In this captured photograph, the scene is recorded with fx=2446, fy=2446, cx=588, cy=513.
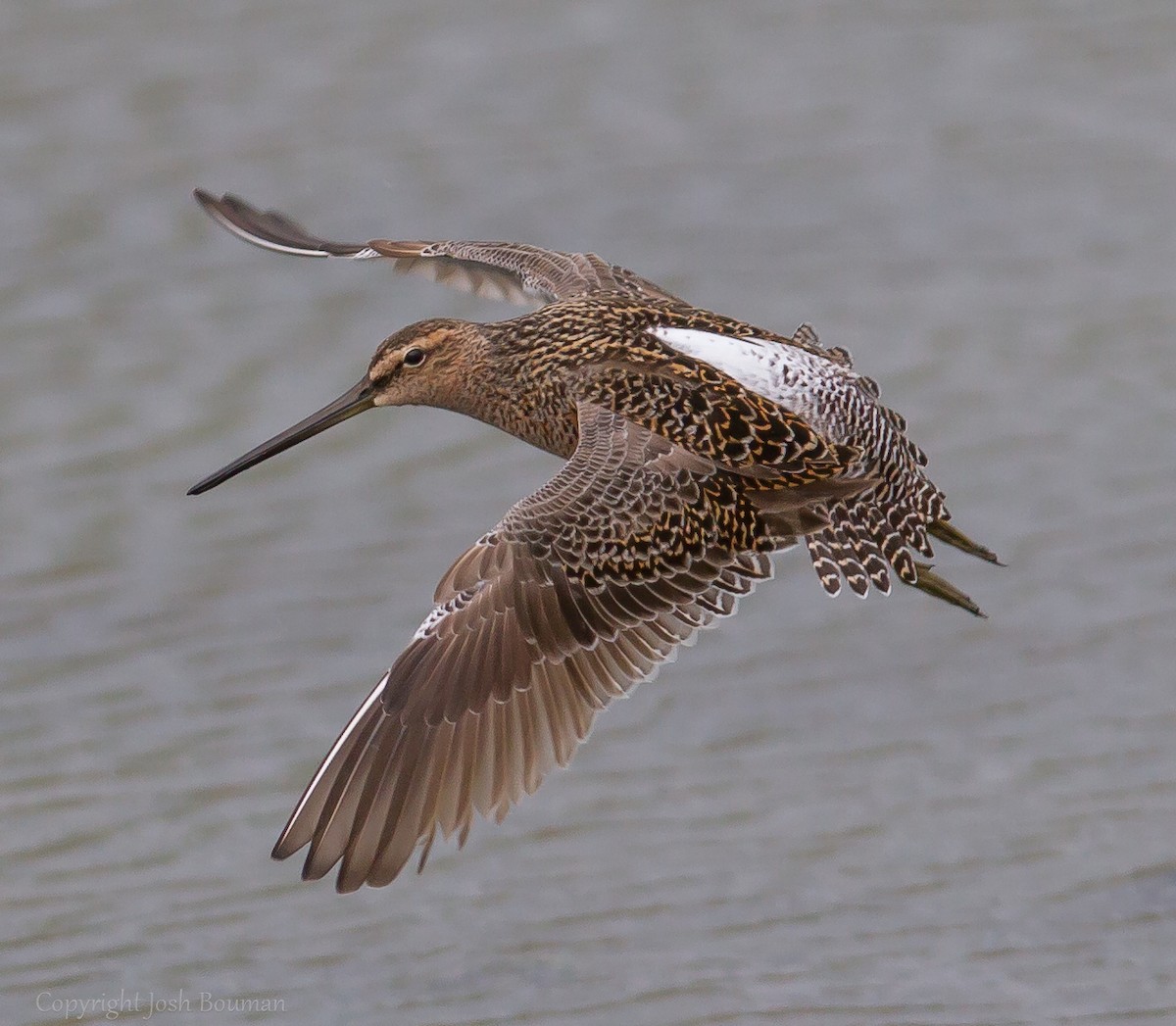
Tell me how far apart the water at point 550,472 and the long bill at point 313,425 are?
1.07 metres

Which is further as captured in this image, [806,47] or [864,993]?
[806,47]

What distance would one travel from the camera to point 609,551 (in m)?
5.65

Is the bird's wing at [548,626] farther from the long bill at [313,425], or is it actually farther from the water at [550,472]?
the water at [550,472]

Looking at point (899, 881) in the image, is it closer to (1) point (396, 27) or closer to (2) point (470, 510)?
(2) point (470, 510)

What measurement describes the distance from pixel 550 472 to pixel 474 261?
167cm

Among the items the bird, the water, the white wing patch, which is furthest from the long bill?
the water

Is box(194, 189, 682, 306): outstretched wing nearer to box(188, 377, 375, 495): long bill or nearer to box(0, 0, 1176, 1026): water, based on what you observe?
box(188, 377, 375, 495): long bill

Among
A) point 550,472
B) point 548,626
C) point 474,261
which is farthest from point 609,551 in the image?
point 550,472

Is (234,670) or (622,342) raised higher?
(622,342)

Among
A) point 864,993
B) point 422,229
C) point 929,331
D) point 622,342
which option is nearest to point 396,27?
point 422,229

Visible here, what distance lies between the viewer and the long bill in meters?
6.43

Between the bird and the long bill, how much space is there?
0.45 meters

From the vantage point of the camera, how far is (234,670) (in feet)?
25.0

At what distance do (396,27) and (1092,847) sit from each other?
5905 mm
